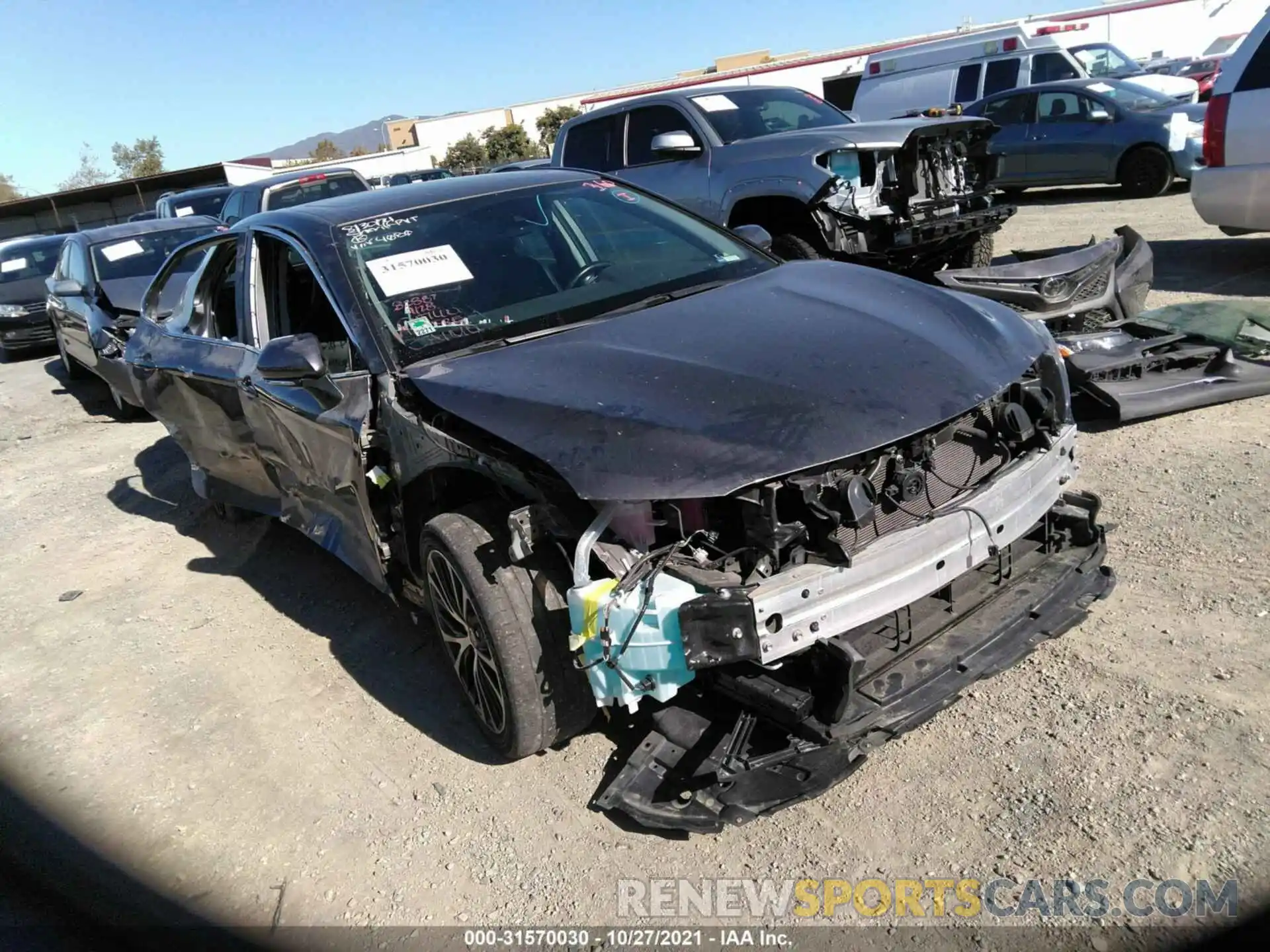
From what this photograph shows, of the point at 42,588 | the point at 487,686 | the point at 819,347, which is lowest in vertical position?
the point at 42,588

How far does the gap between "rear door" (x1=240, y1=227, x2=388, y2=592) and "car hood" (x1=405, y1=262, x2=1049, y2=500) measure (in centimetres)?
36

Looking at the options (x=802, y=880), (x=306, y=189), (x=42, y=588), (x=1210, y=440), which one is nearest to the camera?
(x=802, y=880)

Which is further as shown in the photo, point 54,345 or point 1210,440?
point 54,345

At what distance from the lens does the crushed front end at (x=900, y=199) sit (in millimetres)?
7254

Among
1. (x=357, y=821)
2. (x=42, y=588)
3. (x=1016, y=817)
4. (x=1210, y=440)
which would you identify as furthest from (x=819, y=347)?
(x=42, y=588)

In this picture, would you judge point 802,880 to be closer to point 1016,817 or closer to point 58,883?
point 1016,817

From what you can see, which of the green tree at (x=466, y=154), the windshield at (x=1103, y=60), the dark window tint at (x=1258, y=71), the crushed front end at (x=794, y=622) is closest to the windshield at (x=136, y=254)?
the crushed front end at (x=794, y=622)

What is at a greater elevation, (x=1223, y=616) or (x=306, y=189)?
(x=306, y=189)

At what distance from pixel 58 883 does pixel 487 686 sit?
1485 mm

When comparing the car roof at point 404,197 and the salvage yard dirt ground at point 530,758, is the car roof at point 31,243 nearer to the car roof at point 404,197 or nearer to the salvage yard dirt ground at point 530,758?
the salvage yard dirt ground at point 530,758

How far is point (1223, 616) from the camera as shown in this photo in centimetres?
333

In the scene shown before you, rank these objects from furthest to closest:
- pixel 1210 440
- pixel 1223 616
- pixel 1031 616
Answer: pixel 1210 440 → pixel 1223 616 → pixel 1031 616

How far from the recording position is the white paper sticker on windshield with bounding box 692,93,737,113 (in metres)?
8.66

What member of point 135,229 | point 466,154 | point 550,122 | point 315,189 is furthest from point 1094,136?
point 466,154
